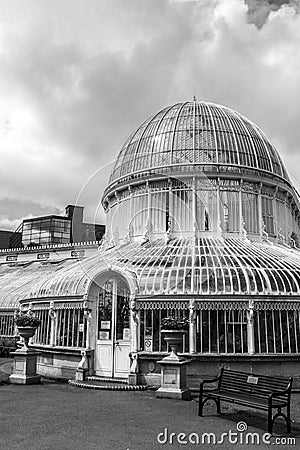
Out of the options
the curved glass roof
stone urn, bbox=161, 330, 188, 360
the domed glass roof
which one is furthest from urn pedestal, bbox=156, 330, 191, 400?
the domed glass roof

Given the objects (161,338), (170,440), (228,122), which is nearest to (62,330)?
(161,338)

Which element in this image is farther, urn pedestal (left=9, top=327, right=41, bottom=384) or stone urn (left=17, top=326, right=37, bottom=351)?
stone urn (left=17, top=326, right=37, bottom=351)

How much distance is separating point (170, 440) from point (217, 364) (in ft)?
24.3

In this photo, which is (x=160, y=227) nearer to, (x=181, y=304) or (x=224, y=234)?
(x=224, y=234)

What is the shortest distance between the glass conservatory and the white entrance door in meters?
0.04

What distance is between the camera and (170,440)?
31.0 feet

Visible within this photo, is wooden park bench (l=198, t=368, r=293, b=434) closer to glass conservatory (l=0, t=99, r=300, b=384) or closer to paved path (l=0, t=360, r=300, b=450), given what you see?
paved path (l=0, t=360, r=300, b=450)

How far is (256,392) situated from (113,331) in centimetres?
804

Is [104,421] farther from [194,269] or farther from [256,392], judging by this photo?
[194,269]

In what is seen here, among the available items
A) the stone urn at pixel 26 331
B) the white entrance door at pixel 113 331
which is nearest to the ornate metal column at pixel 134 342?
the white entrance door at pixel 113 331

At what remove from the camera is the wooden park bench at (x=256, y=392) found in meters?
10.2

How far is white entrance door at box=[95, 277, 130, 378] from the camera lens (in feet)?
57.7

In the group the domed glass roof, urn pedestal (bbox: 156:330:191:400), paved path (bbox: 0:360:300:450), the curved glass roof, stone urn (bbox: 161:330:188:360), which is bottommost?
paved path (bbox: 0:360:300:450)

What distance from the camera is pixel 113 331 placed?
18.0m
